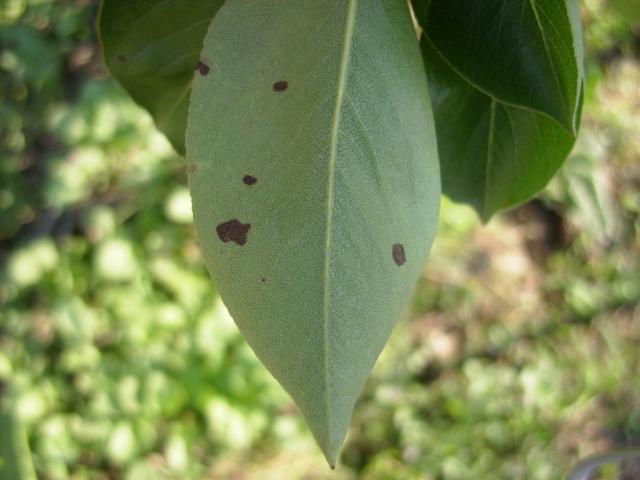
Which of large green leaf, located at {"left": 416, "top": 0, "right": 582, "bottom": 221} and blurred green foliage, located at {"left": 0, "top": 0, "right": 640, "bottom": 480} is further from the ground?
large green leaf, located at {"left": 416, "top": 0, "right": 582, "bottom": 221}

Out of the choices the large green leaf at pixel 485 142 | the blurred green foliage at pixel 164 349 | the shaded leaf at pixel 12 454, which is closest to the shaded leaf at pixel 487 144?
the large green leaf at pixel 485 142

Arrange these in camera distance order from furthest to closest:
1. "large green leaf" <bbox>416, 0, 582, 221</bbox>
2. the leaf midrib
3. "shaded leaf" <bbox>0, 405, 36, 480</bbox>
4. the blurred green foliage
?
the blurred green foliage < "shaded leaf" <bbox>0, 405, 36, 480</bbox> < "large green leaf" <bbox>416, 0, 582, 221</bbox> < the leaf midrib

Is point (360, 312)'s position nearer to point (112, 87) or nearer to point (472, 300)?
point (112, 87)

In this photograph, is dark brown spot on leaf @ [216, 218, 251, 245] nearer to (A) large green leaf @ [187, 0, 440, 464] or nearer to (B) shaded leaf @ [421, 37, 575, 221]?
(A) large green leaf @ [187, 0, 440, 464]

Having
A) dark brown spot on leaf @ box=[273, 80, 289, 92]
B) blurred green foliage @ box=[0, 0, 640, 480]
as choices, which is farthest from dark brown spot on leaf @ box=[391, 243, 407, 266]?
blurred green foliage @ box=[0, 0, 640, 480]

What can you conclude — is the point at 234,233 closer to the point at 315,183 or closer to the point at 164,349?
the point at 315,183

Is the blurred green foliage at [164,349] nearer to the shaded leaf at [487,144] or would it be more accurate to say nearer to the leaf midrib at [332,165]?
the shaded leaf at [487,144]
